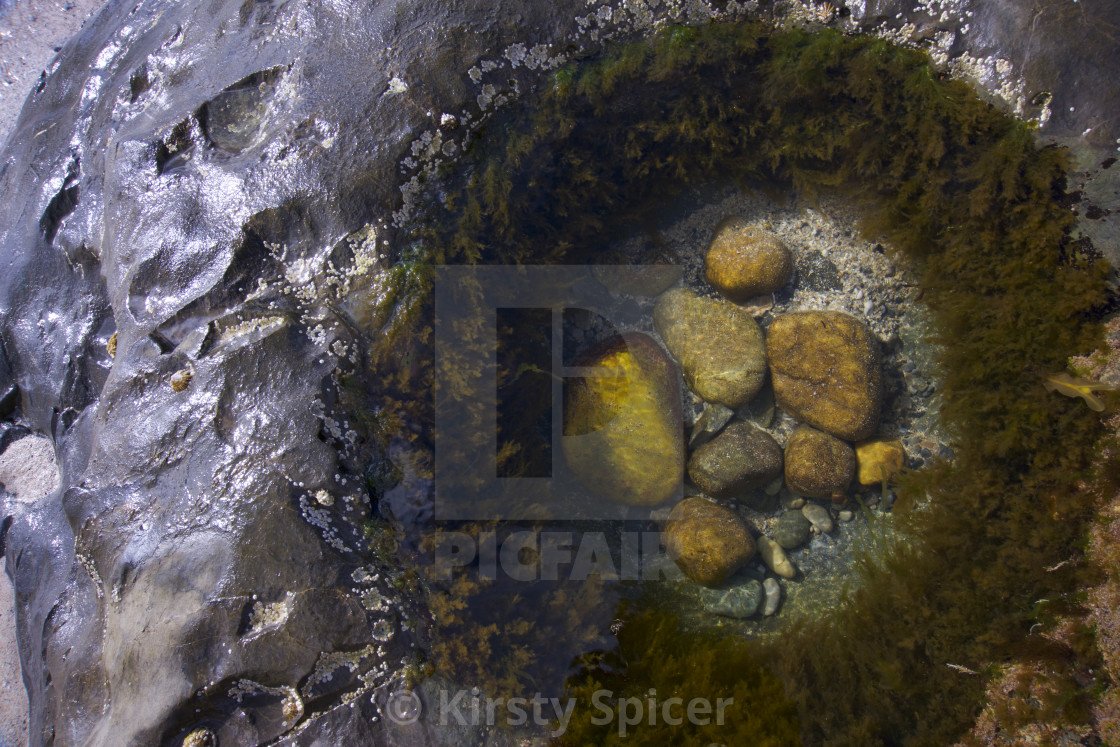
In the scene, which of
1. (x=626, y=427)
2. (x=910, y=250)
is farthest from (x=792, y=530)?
(x=910, y=250)

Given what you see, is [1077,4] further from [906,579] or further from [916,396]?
[906,579]

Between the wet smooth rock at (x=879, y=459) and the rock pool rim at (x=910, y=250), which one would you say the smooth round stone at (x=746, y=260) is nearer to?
the rock pool rim at (x=910, y=250)

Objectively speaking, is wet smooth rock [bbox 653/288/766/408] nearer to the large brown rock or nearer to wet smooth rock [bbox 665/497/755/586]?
the large brown rock

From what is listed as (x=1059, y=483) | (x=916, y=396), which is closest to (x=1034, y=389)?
(x=1059, y=483)

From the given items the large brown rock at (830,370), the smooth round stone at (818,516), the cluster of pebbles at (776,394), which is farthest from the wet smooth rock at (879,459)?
the smooth round stone at (818,516)

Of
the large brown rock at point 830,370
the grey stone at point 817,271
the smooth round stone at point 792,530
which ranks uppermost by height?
the grey stone at point 817,271

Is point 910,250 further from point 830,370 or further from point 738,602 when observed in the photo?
point 738,602

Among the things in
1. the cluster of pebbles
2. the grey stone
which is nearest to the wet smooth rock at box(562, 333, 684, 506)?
the cluster of pebbles
